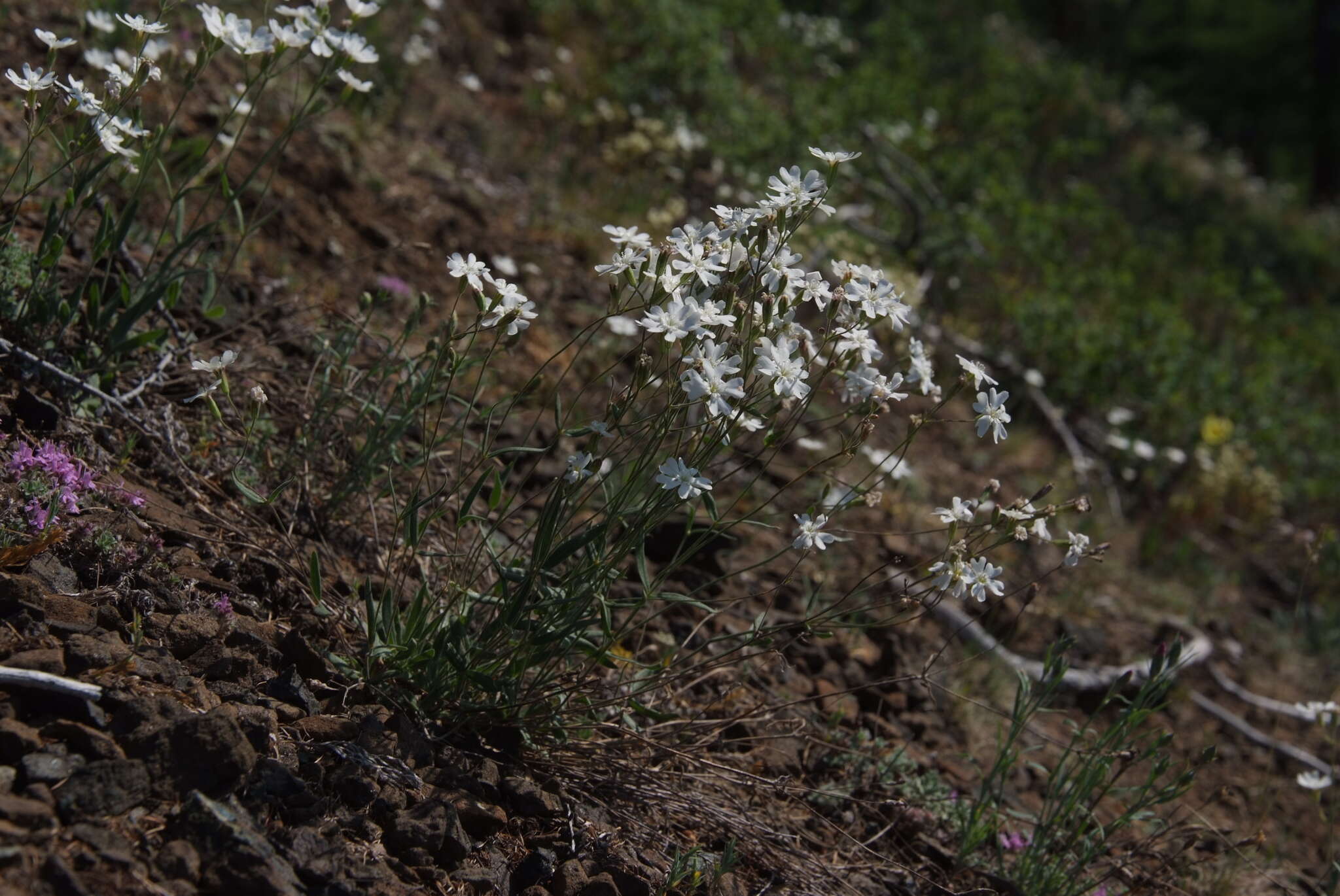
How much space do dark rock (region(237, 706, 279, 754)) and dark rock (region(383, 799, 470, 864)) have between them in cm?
27

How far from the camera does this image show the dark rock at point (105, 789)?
1659mm

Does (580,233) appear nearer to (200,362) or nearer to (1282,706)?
(200,362)

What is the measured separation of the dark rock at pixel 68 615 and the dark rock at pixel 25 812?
0.41 metres

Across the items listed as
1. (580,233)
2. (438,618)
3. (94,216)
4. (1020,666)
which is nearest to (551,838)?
(438,618)

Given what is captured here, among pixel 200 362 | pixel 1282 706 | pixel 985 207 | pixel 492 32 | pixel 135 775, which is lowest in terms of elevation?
pixel 135 775

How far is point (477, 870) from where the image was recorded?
2.00m

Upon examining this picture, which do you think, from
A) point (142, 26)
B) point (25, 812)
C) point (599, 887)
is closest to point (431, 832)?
point (599, 887)

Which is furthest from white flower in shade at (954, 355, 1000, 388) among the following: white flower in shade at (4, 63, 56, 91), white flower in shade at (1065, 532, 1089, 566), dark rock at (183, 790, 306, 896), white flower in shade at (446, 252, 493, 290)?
white flower in shade at (4, 63, 56, 91)

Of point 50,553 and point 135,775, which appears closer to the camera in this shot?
point 135,775

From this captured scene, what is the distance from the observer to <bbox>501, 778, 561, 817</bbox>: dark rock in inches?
86.7

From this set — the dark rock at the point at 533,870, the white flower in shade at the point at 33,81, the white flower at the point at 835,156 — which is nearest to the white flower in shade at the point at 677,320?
the white flower at the point at 835,156

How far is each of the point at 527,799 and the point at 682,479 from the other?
759mm

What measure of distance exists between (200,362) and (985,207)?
612 cm

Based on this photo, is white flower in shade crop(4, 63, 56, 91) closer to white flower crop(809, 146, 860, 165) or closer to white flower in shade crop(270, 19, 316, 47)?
white flower in shade crop(270, 19, 316, 47)
